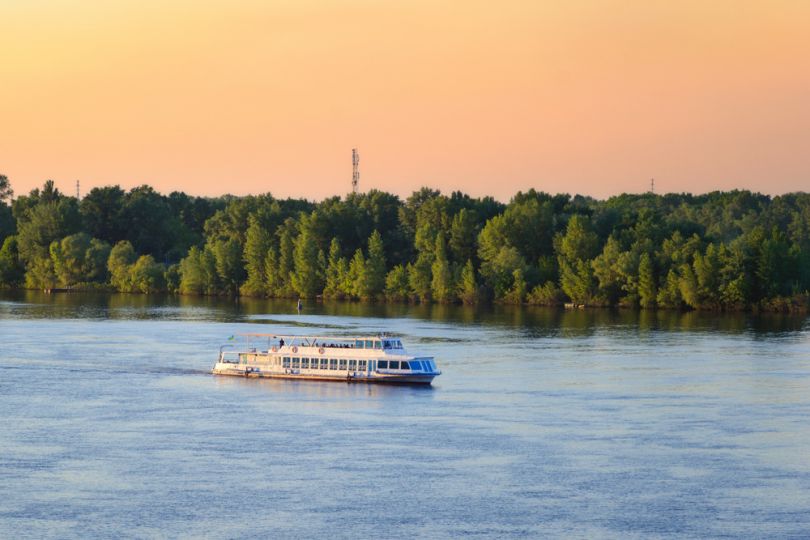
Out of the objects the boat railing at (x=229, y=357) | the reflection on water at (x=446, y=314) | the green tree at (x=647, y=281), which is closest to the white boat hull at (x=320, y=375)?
the boat railing at (x=229, y=357)

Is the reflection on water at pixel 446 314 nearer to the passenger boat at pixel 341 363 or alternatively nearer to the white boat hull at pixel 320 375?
the passenger boat at pixel 341 363

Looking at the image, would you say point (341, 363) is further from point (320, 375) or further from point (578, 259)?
point (578, 259)

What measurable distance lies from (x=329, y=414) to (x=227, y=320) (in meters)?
80.6

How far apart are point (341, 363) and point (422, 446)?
85.3ft

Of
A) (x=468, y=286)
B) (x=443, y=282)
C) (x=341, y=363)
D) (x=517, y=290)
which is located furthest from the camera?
(x=443, y=282)

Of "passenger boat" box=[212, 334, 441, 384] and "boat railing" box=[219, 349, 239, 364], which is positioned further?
"boat railing" box=[219, 349, 239, 364]

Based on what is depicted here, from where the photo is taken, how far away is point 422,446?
64.4 m

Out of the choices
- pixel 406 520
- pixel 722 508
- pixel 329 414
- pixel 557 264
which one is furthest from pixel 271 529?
pixel 557 264

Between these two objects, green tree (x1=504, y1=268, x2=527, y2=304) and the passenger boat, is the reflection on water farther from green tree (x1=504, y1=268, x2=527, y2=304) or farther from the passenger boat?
the passenger boat

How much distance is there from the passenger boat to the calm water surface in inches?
68.2

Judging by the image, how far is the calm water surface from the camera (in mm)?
50875

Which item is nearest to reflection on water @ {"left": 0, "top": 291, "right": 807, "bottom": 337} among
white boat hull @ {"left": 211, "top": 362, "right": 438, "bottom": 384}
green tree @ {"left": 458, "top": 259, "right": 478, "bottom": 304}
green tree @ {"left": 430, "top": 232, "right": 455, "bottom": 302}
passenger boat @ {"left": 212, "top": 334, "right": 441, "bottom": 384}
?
green tree @ {"left": 458, "top": 259, "right": 478, "bottom": 304}

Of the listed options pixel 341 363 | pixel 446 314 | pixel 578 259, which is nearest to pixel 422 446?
pixel 341 363

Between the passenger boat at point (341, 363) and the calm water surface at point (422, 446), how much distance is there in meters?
1.73
